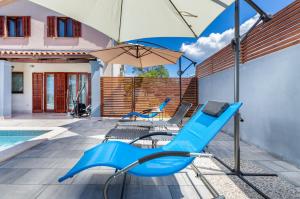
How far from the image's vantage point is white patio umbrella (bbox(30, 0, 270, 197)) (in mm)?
3527

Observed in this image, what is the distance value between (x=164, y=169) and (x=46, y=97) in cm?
1241

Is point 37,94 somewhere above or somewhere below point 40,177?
above

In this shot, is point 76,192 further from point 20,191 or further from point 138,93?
point 138,93

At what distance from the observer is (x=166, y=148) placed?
313cm

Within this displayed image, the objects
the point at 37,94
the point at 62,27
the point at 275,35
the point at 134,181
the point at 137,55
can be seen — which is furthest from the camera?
the point at 62,27

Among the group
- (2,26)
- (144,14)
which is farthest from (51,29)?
(144,14)

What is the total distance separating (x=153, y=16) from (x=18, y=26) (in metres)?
12.1

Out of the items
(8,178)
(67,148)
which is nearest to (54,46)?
(67,148)

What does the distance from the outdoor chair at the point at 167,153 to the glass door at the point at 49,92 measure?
11.3 m

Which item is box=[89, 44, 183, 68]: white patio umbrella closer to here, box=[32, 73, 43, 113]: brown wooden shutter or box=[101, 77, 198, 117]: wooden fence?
box=[101, 77, 198, 117]: wooden fence

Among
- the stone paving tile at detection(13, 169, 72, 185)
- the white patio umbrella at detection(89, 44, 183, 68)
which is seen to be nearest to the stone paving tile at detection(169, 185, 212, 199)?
the stone paving tile at detection(13, 169, 72, 185)

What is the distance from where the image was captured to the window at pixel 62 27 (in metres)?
13.1

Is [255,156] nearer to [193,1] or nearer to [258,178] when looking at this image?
[258,178]

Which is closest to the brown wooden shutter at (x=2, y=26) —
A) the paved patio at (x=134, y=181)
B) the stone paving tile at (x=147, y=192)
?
the paved patio at (x=134, y=181)
